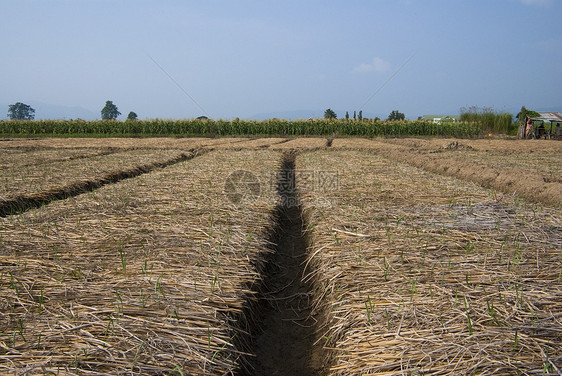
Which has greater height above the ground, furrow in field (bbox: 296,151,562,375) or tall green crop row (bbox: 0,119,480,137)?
tall green crop row (bbox: 0,119,480,137)

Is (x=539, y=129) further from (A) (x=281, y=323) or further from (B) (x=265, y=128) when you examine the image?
(A) (x=281, y=323)

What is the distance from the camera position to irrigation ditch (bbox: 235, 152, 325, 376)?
2.99 m

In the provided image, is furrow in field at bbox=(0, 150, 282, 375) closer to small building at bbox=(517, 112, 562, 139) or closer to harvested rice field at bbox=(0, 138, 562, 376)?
harvested rice field at bbox=(0, 138, 562, 376)

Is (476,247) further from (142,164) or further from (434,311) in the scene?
(142,164)

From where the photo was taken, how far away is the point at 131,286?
3.14m

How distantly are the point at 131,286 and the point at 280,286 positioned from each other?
1.63 m

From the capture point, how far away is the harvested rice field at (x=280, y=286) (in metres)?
2.32

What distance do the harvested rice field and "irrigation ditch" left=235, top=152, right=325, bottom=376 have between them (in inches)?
0.7

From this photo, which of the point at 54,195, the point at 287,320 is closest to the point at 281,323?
the point at 287,320

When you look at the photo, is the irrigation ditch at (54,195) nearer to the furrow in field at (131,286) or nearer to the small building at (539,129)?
the furrow in field at (131,286)

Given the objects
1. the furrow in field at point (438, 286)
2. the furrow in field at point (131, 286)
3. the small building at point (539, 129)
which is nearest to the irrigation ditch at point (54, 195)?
the furrow in field at point (131, 286)

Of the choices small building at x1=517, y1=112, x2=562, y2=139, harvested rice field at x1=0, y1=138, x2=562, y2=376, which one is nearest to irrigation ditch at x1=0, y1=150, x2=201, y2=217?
harvested rice field at x1=0, y1=138, x2=562, y2=376

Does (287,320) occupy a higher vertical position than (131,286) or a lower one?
lower

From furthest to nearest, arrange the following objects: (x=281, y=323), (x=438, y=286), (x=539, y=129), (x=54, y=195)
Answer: (x=539, y=129) < (x=54, y=195) < (x=281, y=323) < (x=438, y=286)
